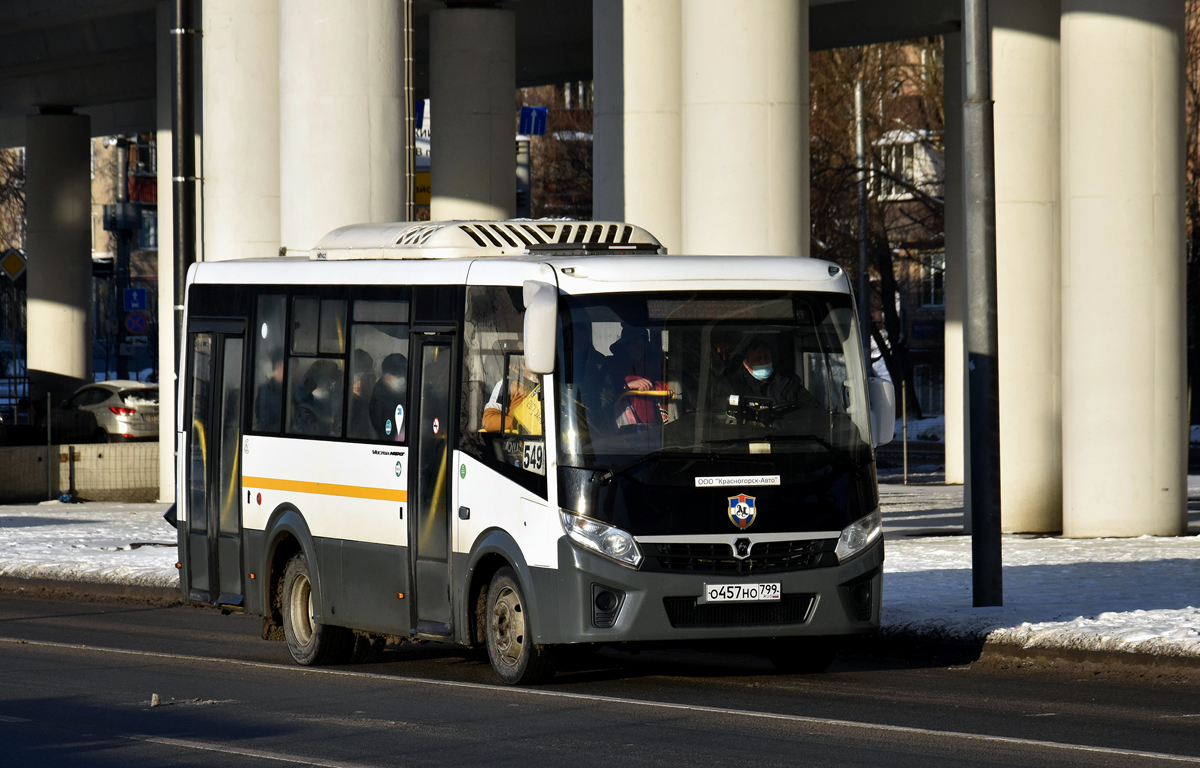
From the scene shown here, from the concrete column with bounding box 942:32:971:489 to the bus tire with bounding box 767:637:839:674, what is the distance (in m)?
22.0

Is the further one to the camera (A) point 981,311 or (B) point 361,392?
(A) point 981,311

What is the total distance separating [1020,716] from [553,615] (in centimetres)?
258

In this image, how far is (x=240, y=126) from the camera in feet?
79.1

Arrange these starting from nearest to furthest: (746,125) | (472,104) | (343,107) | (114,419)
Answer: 1. (746,125)
2. (343,107)
3. (472,104)
4. (114,419)

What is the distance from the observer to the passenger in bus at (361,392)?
42.6 ft

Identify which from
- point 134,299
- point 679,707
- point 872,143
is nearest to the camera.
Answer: point 679,707

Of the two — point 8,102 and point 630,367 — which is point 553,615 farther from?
point 8,102

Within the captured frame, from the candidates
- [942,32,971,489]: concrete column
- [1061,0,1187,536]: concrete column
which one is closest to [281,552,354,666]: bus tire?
[1061,0,1187,536]: concrete column

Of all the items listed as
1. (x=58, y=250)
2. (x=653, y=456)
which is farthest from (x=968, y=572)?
(x=58, y=250)

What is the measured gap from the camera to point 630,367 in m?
11.6

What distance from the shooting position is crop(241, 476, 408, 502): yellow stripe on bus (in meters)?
12.7

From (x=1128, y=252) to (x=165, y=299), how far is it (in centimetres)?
1608

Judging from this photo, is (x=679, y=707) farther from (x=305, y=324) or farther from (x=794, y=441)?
(x=305, y=324)

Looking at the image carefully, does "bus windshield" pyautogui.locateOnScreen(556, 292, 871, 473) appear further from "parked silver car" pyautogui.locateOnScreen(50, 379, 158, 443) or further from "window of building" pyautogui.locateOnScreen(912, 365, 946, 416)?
"window of building" pyautogui.locateOnScreen(912, 365, 946, 416)
